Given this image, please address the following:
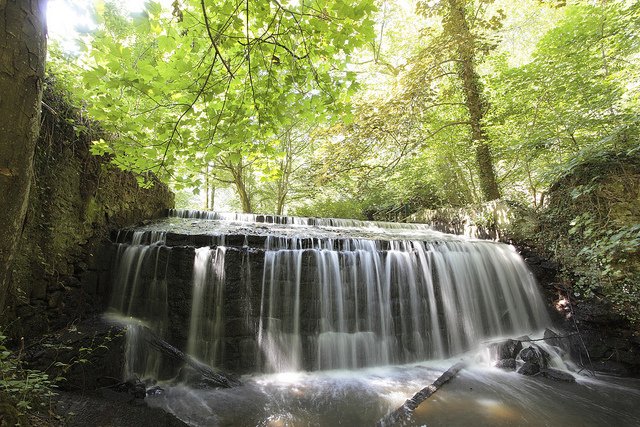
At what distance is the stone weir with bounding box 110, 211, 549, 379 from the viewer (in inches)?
204

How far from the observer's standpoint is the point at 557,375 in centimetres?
503

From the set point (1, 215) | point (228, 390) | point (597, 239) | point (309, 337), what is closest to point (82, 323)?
point (228, 390)

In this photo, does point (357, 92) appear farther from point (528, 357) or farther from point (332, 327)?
point (528, 357)

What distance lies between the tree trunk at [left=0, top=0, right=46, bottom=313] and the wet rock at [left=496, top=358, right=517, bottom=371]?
6.52 m

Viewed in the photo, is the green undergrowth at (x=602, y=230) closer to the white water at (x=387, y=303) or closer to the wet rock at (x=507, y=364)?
the white water at (x=387, y=303)

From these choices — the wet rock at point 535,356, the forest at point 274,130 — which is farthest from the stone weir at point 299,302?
the wet rock at point 535,356

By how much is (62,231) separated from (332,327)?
479 centimetres

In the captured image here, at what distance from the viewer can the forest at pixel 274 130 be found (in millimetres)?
2193

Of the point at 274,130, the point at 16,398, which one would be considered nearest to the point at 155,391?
the point at 16,398

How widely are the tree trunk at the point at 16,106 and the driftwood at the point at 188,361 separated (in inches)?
151

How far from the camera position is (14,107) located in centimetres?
123

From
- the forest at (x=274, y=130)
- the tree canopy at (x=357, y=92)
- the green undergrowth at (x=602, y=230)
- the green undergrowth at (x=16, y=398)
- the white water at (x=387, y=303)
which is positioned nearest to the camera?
the green undergrowth at (x=16, y=398)

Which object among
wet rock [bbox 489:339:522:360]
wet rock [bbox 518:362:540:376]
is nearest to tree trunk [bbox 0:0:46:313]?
wet rock [bbox 518:362:540:376]

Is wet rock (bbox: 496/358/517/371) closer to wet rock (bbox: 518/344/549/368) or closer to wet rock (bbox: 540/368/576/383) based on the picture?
wet rock (bbox: 518/344/549/368)
